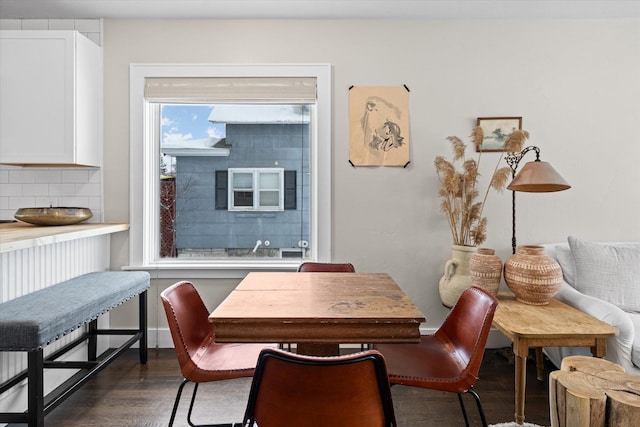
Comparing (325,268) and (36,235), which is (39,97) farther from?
(325,268)

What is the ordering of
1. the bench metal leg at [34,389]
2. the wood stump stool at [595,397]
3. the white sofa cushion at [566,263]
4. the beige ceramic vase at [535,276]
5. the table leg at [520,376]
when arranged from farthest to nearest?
the white sofa cushion at [566,263] → the beige ceramic vase at [535,276] → the table leg at [520,376] → the bench metal leg at [34,389] → the wood stump stool at [595,397]

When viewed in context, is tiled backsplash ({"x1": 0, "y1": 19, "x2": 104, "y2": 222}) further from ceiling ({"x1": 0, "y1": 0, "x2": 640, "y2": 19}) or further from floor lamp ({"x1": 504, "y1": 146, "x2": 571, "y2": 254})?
floor lamp ({"x1": 504, "y1": 146, "x2": 571, "y2": 254})

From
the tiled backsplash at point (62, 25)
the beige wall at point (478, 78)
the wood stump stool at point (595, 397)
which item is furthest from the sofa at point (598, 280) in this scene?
the tiled backsplash at point (62, 25)

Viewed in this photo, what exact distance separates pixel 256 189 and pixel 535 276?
6.92 feet

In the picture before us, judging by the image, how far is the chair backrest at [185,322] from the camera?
59.4 inches

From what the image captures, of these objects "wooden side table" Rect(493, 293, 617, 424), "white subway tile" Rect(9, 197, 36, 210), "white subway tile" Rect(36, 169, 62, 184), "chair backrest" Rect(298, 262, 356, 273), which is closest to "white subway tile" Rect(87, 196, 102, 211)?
"white subway tile" Rect(36, 169, 62, 184)

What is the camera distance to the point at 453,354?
1.71 m

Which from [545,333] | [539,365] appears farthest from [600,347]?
[539,365]

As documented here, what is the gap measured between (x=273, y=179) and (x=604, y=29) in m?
2.87

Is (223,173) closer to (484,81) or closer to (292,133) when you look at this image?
(292,133)

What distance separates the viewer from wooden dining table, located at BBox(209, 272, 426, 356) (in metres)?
1.27

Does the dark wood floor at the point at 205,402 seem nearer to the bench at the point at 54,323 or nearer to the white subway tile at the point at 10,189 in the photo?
the bench at the point at 54,323

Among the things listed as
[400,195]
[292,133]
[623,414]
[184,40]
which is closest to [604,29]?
[400,195]

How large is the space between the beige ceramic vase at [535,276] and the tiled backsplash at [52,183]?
10.1 ft
